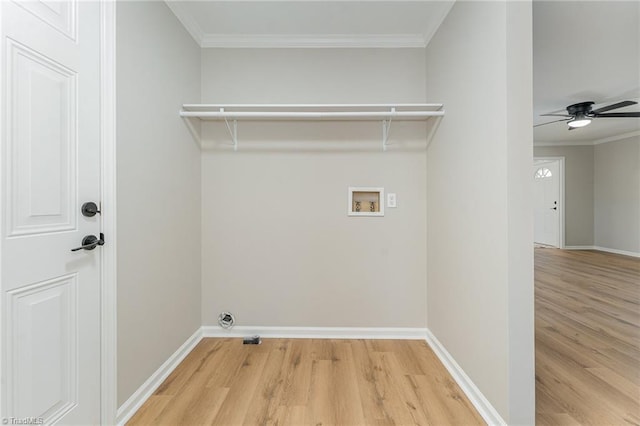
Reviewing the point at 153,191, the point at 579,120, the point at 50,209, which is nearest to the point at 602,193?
the point at 579,120

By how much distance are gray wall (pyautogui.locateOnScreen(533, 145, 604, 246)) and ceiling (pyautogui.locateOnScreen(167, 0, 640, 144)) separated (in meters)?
4.32

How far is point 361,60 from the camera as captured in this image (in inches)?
91.7

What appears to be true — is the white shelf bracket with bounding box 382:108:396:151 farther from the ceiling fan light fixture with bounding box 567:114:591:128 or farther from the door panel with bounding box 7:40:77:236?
the ceiling fan light fixture with bounding box 567:114:591:128

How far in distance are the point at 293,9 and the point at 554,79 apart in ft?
10.3

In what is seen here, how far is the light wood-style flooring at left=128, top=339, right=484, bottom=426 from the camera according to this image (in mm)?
1470

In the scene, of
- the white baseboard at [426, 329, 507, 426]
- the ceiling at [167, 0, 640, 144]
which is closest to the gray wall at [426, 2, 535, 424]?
the white baseboard at [426, 329, 507, 426]

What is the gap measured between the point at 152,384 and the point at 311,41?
275cm

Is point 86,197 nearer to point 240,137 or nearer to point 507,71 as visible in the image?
point 240,137

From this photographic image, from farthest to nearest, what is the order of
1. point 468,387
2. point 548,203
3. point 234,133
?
point 548,203, point 234,133, point 468,387

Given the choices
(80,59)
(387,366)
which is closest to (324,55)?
(80,59)

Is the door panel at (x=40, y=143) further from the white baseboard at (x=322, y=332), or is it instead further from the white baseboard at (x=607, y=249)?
the white baseboard at (x=607, y=249)

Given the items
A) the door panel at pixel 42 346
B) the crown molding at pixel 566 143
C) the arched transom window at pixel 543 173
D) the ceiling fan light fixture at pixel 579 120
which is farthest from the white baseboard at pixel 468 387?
the arched transom window at pixel 543 173

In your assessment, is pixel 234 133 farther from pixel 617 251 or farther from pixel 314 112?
pixel 617 251

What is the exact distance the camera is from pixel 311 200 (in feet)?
7.70
